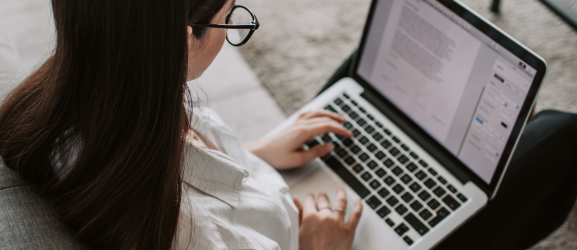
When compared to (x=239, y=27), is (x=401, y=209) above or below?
below

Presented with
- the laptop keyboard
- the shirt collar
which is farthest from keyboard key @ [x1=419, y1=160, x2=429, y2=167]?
the shirt collar

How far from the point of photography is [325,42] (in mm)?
1841

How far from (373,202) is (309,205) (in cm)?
12

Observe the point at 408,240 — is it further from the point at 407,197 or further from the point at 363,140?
the point at 363,140

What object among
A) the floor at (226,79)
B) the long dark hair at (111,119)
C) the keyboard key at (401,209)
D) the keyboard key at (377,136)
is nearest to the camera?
the long dark hair at (111,119)

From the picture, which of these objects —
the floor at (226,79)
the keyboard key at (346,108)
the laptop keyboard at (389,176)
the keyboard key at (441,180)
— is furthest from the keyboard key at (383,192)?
the floor at (226,79)

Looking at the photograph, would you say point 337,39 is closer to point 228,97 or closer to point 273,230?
point 228,97

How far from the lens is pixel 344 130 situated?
2.91 ft

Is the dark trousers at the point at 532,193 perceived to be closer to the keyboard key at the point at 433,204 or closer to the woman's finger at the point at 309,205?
the keyboard key at the point at 433,204

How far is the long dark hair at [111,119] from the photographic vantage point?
430 millimetres

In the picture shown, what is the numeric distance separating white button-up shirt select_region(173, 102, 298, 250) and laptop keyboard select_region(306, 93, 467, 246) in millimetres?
156

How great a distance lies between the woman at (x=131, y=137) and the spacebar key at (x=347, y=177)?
0.62 feet

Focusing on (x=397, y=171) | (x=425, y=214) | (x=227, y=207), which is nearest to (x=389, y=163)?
(x=397, y=171)

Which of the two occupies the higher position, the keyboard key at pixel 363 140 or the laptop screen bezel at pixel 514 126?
the laptop screen bezel at pixel 514 126
